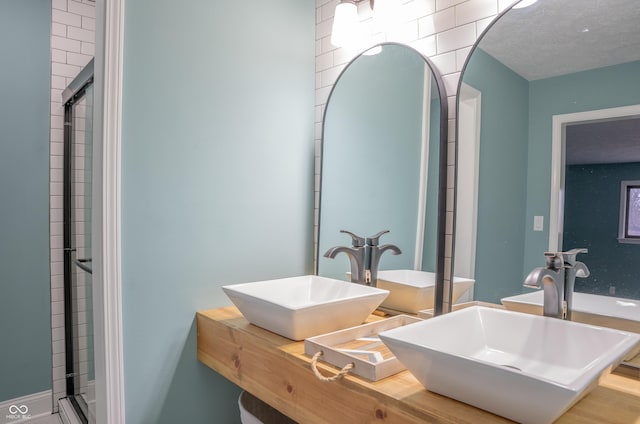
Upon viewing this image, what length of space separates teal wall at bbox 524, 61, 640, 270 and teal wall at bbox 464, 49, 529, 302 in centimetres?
2

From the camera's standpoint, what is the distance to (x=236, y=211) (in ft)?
5.98

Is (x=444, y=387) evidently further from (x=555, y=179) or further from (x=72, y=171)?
(x=72, y=171)

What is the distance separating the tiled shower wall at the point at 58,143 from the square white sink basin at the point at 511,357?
260 cm

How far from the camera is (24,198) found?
2623 millimetres

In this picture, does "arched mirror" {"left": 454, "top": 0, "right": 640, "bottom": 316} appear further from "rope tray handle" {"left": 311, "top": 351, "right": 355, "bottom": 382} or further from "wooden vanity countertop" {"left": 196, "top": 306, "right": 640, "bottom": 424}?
"rope tray handle" {"left": 311, "top": 351, "right": 355, "bottom": 382}

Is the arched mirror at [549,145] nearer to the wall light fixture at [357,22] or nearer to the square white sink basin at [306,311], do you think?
the square white sink basin at [306,311]

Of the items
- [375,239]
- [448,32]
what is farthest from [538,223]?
[448,32]

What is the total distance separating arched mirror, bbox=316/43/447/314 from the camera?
5.06 feet

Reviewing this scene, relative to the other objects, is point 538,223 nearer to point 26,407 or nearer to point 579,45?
point 579,45

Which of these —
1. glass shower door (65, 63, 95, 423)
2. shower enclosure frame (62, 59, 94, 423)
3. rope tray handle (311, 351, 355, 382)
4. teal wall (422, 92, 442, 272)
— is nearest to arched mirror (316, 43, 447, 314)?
teal wall (422, 92, 442, 272)

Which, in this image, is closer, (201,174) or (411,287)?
(411,287)

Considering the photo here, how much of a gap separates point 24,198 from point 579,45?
3.04m

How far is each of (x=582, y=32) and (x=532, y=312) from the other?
0.85 m

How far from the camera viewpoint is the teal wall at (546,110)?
1188 millimetres
